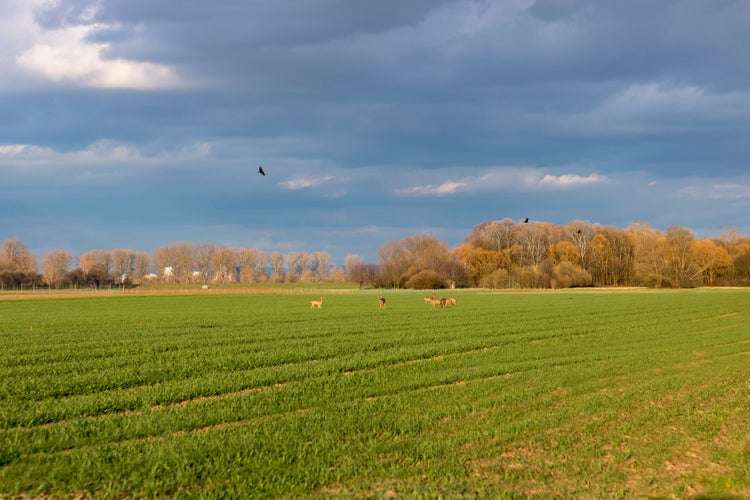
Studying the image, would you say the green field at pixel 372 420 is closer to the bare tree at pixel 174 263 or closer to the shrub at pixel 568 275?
the shrub at pixel 568 275

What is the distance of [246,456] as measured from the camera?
29.0ft

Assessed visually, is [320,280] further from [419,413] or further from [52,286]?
[419,413]

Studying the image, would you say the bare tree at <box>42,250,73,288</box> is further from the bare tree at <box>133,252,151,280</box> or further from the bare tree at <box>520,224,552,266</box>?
the bare tree at <box>520,224,552,266</box>

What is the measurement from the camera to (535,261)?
132 m

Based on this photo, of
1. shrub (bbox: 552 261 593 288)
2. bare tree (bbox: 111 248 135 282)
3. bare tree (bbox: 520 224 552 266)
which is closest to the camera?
shrub (bbox: 552 261 593 288)

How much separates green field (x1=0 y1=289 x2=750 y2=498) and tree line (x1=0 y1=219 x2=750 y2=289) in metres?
101

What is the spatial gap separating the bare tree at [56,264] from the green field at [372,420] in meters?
156

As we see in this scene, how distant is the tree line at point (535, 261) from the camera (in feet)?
383

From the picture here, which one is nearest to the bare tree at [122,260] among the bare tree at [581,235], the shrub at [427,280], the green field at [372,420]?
the shrub at [427,280]

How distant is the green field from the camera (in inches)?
318

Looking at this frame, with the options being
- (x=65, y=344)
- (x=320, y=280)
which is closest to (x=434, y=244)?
(x=320, y=280)

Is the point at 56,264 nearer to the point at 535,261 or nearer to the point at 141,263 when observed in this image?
the point at 141,263

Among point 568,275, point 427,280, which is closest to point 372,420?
point 568,275

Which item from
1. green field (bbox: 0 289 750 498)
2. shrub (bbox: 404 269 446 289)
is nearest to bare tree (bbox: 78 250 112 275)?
shrub (bbox: 404 269 446 289)
